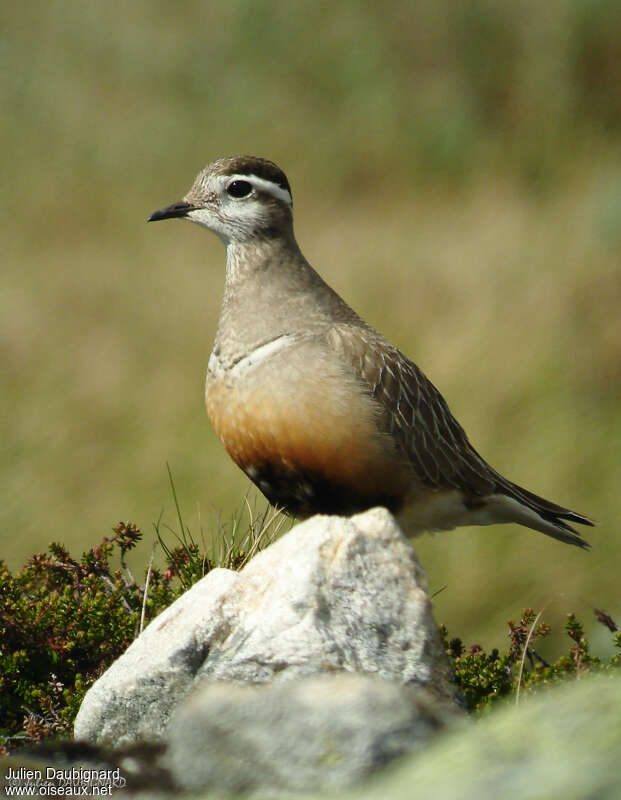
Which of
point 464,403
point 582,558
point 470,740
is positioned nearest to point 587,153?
point 464,403

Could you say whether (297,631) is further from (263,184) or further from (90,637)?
(263,184)

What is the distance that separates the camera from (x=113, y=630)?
162 inches

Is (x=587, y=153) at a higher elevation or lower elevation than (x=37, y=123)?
lower

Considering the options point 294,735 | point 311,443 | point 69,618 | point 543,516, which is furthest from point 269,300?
point 294,735

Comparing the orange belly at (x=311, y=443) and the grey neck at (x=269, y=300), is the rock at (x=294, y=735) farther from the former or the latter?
the grey neck at (x=269, y=300)

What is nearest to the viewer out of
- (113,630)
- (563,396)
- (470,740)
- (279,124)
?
(470,740)

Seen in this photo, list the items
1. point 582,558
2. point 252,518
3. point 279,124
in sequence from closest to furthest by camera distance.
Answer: point 252,518
point 582,558
point 279,124

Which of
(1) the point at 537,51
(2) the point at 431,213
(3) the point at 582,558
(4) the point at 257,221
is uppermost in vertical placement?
(1) the point at 537,51

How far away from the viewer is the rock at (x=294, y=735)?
7.80 feet

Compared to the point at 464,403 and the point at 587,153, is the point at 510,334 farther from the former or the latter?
the point at 587,153

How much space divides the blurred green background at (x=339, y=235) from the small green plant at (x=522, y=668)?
291 centimetres

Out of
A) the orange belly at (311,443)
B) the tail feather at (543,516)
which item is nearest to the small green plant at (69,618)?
the orange belly at (311,443)

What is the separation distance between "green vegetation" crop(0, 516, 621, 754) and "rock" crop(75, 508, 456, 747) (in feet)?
1.86

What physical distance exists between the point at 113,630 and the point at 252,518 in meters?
0.73
